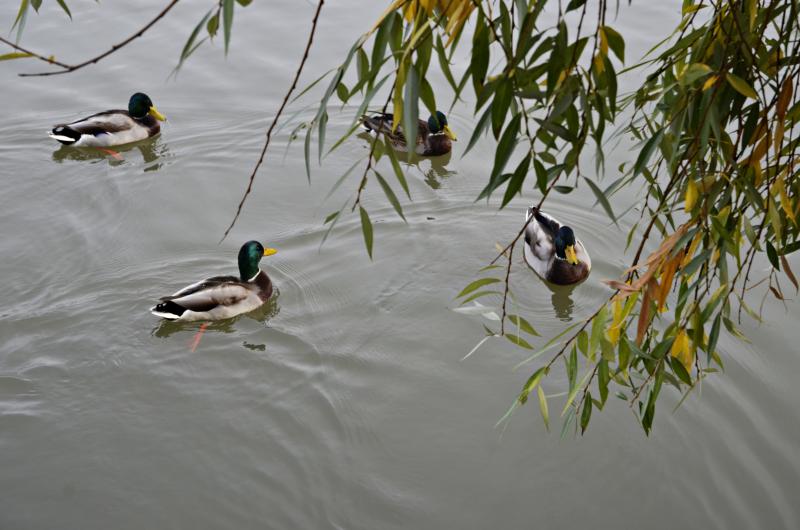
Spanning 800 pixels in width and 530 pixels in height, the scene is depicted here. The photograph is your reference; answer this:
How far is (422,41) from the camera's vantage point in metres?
2.25

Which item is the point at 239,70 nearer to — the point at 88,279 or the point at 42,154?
the point at 42,154

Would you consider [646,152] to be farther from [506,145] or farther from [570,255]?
[570,255]

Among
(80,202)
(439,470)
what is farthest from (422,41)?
(80,202)

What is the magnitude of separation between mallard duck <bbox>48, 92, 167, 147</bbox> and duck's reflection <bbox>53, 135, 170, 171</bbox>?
0.06m

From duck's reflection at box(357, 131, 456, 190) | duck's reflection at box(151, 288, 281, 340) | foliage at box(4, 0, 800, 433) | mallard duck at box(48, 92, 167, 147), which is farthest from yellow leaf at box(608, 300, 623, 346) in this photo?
mallard duck at box(48, 92, 167, 147)

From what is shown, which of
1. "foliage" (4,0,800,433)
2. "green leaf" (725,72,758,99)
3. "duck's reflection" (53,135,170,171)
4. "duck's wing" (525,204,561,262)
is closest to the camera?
"foliage" (4,0,800,433)

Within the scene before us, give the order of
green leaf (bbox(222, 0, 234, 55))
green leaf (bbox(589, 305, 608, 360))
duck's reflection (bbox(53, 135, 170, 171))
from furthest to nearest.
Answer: duck's reflection (bbox(53, 135, 170, 171)) < green leaf (bbox(589, 305, 608, 360)) < green leaf (bbox(222, 0, 234, 55))

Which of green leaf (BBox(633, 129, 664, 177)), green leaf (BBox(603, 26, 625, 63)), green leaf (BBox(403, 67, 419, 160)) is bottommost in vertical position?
green leaf (BBox(633, 129, 664, 177))

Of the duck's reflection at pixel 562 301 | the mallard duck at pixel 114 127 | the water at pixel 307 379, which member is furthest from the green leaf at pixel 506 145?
the mallard duck at pixel 114 127

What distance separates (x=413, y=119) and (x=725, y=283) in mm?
1295

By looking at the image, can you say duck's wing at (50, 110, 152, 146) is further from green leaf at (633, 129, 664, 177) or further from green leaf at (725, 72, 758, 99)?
green leaf at (725, 72, 758, 99)

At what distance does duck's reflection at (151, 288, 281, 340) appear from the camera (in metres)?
6.45

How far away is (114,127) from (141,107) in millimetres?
350

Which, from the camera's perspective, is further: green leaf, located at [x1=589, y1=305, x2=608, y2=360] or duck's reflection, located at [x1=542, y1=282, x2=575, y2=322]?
duck's reflection, located at [x1=542, y1=282, x2=575, y2=322]
